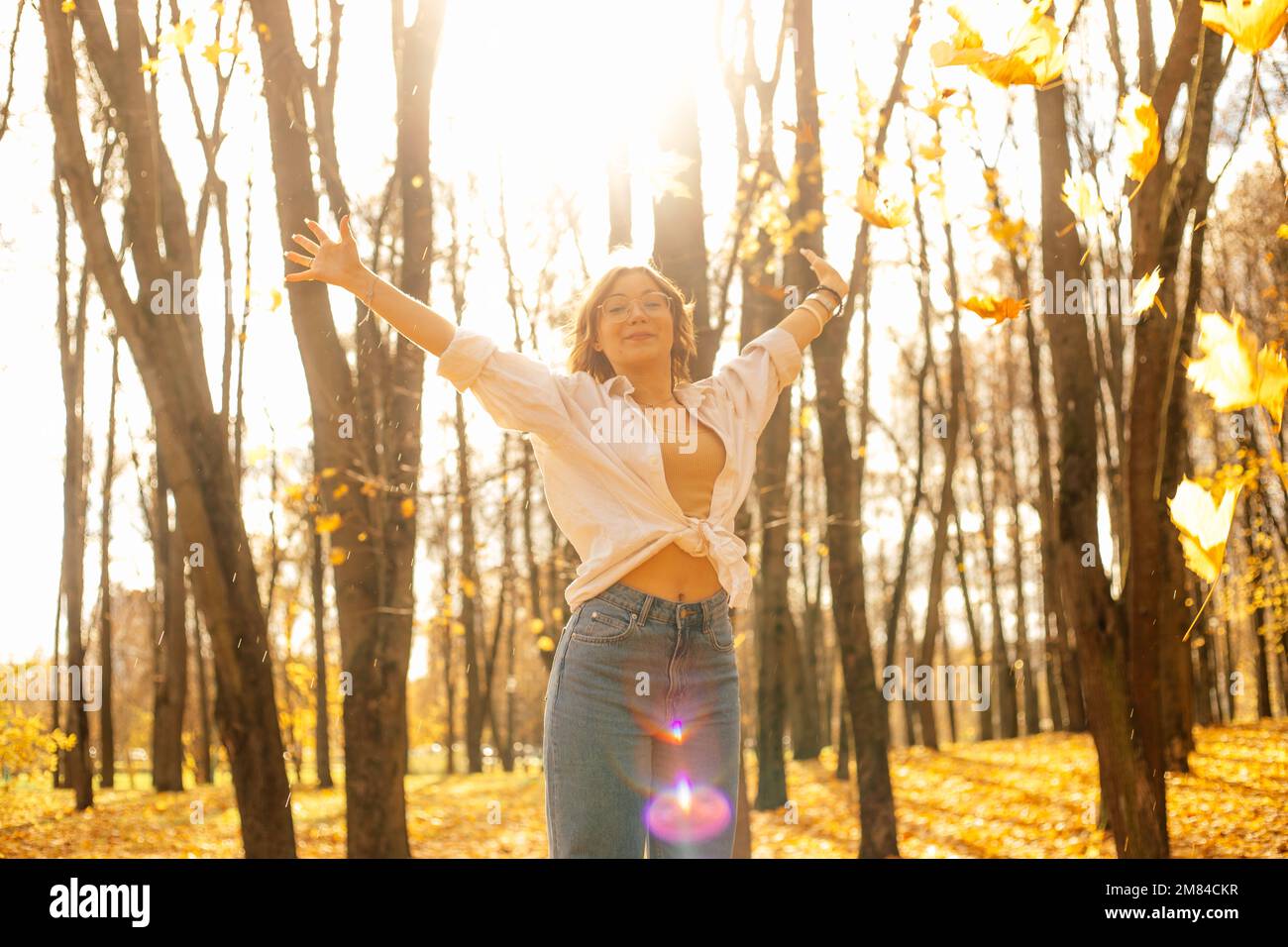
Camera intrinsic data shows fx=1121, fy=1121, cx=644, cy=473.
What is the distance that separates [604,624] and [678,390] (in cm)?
70

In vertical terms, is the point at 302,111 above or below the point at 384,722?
above

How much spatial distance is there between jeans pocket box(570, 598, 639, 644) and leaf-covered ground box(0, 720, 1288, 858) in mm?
5202

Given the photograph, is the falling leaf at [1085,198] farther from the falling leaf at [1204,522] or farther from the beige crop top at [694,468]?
the beige crop top at [694,468]

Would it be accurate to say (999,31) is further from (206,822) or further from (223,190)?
(206,822)

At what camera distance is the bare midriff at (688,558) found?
→ 2449 millimetres

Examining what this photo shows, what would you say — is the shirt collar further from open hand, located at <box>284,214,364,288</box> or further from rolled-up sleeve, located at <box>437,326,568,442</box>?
open hand, located at <box>284,214,364,288</box>

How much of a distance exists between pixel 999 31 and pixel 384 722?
4.96 metres

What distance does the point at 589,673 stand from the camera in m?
2.36

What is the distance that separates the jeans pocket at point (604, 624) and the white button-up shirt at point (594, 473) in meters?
0.05

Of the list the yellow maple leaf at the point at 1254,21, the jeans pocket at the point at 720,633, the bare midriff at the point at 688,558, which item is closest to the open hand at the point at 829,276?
the bare midriff at the point at 688,558

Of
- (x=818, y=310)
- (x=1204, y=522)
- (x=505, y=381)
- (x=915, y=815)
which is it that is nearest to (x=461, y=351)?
(x=505, y=381)

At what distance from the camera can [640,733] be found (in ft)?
7.80

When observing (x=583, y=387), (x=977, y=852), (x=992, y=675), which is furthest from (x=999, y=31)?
(x=992, y=675)

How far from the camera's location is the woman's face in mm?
2721
